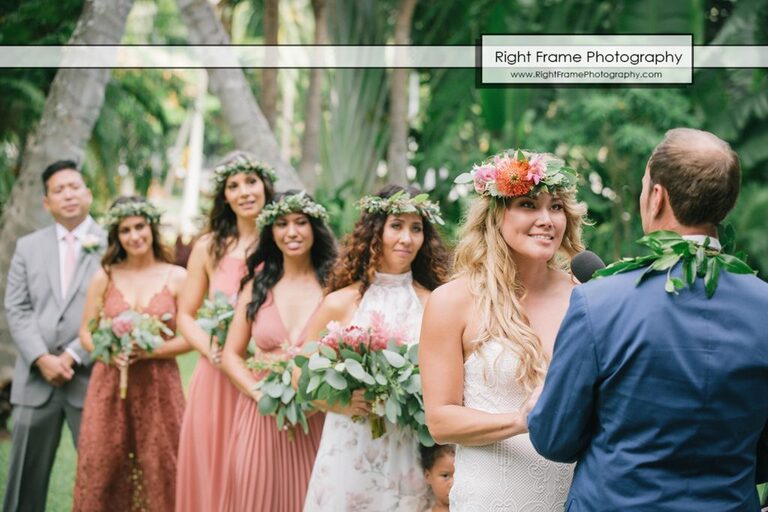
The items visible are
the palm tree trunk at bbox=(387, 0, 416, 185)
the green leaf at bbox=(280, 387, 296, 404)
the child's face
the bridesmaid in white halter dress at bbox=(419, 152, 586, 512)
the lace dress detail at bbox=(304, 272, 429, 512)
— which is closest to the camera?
the bridesmaid in white halter dress at bbox=(419, 152, 586, 512)

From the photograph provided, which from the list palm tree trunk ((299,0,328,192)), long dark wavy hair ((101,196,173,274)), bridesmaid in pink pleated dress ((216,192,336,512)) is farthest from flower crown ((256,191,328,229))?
palm tree trunk ((299,0,328,192))

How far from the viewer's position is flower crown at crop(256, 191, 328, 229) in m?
5.36

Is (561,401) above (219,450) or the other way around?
above

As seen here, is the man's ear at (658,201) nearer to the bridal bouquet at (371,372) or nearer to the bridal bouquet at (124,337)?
the bridal bouquet at (371,372)

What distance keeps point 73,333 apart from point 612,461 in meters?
4.83

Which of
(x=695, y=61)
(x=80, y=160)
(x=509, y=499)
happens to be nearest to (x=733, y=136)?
(x=695, y=61)

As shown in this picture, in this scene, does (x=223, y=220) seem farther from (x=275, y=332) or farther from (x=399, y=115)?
(x=399, y=115)

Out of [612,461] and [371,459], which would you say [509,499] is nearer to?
A: [612,461]

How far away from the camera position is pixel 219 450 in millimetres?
5762

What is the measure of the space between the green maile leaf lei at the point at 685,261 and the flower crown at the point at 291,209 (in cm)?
300

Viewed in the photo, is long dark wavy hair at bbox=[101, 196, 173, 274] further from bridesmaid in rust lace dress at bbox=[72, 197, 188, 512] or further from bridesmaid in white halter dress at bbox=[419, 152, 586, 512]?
bridesmaid in white halter dress at bbox=[419, 152, 586, 512]

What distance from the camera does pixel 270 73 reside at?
12.0 m

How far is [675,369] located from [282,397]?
8.60 feet

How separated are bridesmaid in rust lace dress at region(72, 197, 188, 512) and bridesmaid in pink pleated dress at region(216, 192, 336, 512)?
39.9 inches
